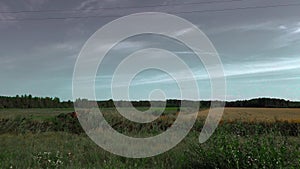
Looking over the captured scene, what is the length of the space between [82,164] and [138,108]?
831cm

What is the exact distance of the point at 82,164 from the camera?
6832mm

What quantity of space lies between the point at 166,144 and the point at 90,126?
688 cm

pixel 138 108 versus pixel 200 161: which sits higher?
pixel 138 108

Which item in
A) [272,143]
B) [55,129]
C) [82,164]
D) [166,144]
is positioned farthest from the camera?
[55,129]

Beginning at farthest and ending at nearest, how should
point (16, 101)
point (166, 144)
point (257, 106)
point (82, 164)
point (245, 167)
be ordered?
point (16, 101) < point (257, 106) < point (166, 144) < point (82, 164) < point (245, 167)

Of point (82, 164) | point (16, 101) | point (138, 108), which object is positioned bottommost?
point (82, 164)

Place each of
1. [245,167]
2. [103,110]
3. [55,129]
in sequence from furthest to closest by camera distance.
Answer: [103,110], [55,129], [245,167]

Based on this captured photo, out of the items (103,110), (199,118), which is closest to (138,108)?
(199,118)

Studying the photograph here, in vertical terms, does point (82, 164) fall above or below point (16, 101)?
below

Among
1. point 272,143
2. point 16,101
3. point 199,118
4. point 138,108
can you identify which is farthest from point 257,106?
point 16,101

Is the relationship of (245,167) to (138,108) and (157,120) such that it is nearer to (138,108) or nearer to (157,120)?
(138,108)

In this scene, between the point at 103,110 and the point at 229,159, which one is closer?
the point at 229,159

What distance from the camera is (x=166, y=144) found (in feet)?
29.2

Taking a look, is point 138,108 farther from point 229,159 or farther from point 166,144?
point 229,159
